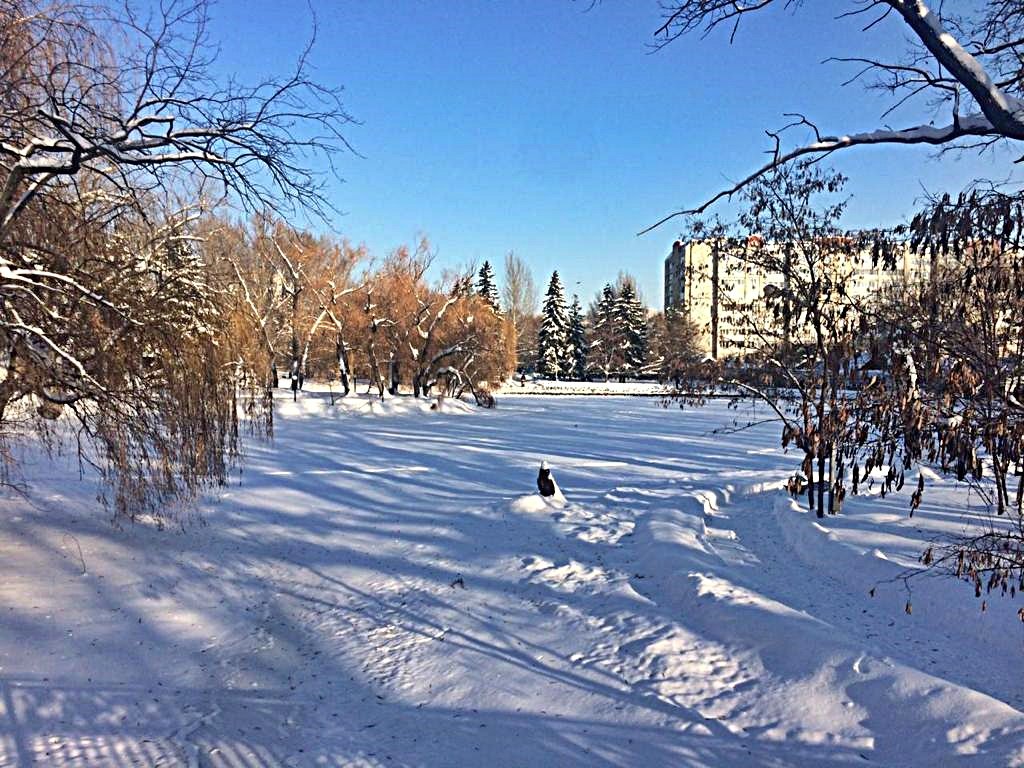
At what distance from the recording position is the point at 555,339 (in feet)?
180

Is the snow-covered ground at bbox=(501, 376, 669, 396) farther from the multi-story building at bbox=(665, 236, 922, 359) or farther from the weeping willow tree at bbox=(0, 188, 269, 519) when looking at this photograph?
the weeping willow tree at bbox=(0, 188, 269, 519)

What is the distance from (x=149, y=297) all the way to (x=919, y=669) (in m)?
7.99

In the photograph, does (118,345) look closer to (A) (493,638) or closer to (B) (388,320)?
(A) (493,638)

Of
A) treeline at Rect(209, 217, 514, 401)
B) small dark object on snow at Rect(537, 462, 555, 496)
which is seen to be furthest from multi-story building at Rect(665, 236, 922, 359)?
treeline at Rect(209, 217, 514, 401)

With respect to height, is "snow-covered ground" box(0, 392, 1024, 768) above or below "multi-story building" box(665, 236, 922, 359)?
below

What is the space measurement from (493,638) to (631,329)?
4983 cm

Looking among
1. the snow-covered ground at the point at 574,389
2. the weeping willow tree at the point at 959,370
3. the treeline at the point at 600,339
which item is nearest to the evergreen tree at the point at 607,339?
the treeline at the point at 600,339

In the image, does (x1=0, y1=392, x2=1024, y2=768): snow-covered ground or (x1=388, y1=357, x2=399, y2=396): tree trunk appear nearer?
(x1=0, y1=392, x2=1024, y2=768): snow-covered ground

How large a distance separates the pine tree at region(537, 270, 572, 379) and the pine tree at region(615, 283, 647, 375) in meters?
5.06

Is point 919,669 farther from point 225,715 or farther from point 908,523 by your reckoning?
point 225,715

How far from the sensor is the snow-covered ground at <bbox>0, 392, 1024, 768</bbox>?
3803 mm

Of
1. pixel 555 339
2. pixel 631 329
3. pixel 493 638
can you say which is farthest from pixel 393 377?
pixel 493 638

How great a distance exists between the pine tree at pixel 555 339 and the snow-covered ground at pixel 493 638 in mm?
43585

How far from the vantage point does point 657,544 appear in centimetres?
766
